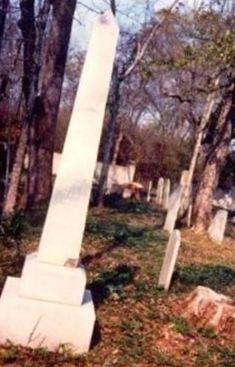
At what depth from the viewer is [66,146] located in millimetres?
6605

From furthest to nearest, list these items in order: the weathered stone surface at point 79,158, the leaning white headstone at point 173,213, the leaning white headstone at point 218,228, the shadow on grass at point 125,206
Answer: the shadow on grass at point 125,206 < the leaning white headstone at point 218,228 < the leaning white headstone at point 173,213 < the weathered stone surface at point 79,158

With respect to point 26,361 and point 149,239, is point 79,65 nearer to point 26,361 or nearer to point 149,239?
point 149,239

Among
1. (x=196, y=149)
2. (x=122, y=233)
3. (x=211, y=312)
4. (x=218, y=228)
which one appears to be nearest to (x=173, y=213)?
(x=218, y=228)

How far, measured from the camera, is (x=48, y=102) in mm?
19203

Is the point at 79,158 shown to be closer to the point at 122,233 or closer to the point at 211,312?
the point at 211,312

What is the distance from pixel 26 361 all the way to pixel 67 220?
142 cm

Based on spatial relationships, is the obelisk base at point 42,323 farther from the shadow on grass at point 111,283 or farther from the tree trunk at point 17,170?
the tree trunk at point 17,170

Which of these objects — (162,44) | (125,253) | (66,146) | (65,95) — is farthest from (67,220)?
(65,95)

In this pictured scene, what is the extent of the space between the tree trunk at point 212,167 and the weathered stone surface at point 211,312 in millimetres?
11062

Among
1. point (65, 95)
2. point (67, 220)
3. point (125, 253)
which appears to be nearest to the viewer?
point (67, 220)

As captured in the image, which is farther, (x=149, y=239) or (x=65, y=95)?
(x=65, y=95)

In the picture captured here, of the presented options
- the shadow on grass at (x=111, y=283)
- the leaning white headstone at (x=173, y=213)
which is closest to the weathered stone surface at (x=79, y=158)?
the shadow on grass at (x=111, y=283)

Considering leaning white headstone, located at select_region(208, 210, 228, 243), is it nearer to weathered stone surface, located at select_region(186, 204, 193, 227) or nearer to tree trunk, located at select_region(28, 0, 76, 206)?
weathered stone surface, located at select_region(186, 204, 193, 227)

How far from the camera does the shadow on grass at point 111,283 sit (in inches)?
336
